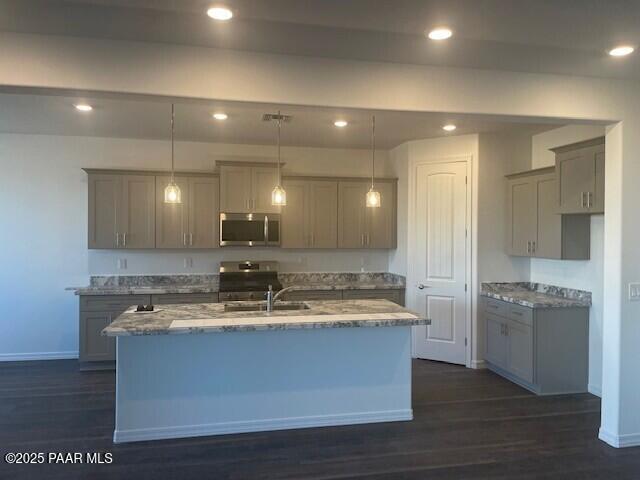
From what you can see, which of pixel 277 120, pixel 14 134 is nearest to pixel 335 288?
pixel 277 120

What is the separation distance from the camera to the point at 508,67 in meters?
3.06

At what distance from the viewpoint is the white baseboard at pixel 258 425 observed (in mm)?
3240

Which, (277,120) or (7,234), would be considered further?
(7,234)

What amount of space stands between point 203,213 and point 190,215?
151 mm

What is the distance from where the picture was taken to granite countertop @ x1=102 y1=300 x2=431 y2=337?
3035 mm

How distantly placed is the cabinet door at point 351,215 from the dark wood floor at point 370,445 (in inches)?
85.1

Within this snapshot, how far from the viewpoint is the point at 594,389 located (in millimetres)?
4285

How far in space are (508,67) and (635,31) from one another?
74cm

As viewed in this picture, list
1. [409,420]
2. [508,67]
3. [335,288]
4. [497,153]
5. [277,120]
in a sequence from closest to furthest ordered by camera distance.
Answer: [508,67] → [409,420] → [277,120] → [497,153] → [335,288]

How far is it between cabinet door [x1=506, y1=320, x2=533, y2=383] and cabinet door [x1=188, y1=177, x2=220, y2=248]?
338 cm

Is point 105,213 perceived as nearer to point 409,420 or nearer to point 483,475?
point 409,420

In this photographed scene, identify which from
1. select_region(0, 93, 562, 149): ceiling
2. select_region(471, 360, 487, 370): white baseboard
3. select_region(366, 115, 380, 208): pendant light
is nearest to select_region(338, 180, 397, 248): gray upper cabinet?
select_region(366, 115, 380, 208): pendant light

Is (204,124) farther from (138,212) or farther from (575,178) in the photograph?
(575,178)

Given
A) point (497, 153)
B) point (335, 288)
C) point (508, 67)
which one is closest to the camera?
point (508, 67)
